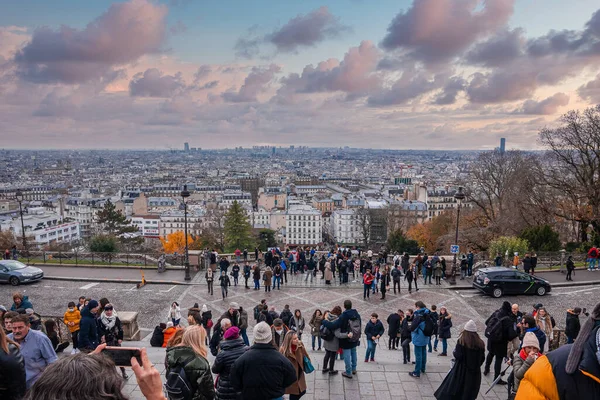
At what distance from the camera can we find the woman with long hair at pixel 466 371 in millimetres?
6719

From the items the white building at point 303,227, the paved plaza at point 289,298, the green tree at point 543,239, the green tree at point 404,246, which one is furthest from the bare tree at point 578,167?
the white building at point 303,227

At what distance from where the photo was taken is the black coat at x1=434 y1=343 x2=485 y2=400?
6715mm

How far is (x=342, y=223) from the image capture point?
4747 inches

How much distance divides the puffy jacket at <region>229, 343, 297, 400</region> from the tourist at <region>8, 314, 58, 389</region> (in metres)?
2.38

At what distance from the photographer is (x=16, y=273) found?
19.8 m

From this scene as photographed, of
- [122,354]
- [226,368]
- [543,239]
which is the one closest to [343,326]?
[226,368]

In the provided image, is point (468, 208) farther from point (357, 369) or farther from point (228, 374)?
point (228, 374)

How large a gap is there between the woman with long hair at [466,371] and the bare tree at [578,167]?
86.0 feet

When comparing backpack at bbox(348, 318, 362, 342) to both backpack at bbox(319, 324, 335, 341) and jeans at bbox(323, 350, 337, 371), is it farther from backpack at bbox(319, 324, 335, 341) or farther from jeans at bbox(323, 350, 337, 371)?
jeans at bbox(323, 350, 337, 371)

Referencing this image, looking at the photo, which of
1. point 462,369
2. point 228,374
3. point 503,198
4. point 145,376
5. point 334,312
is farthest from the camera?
point 503,198

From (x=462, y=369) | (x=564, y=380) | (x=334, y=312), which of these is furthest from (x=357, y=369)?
(x=564, y=380)

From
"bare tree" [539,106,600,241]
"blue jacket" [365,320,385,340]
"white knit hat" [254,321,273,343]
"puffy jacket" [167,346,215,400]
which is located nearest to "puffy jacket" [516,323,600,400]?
"white knit hat" [254,321,273,343]

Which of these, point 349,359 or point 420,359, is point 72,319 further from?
point 420,359

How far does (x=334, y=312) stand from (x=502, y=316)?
3337 mm
